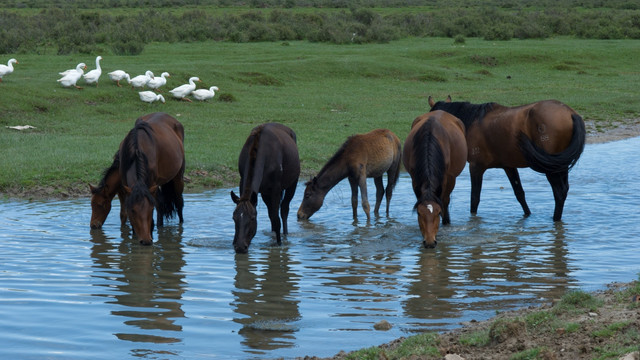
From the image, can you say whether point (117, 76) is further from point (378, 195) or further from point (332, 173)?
point (378, 195)

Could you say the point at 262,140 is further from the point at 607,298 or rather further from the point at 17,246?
the point at 607,298

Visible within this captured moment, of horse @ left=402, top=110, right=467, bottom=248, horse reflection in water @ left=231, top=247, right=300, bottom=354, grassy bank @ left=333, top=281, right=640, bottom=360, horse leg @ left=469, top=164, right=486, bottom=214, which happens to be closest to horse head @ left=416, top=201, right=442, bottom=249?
horse @ left=402, top=110, right=467, bottom=248

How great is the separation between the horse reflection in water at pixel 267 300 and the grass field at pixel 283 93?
5664 millimetres

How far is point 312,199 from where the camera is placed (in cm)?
1225

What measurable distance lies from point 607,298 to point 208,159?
10551 mm

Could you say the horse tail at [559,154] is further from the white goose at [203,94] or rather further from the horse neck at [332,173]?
the white goose at [203,94]

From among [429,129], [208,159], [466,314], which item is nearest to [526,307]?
[466,314]

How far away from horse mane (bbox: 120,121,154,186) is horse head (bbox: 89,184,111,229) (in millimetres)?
1058

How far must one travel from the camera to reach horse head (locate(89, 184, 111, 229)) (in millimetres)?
11391

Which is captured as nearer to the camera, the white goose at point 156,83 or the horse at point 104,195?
the horse at point 104,195

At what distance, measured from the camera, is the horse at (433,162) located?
979 centimetres

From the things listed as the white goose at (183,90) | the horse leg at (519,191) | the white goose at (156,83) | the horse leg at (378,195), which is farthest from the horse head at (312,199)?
the white goose at (156,83)

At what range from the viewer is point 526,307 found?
7.36 m

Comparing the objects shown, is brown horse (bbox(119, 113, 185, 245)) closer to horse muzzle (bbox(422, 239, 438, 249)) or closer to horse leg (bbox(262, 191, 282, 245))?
horse leg (bbox(262, 191, 282, 245))
